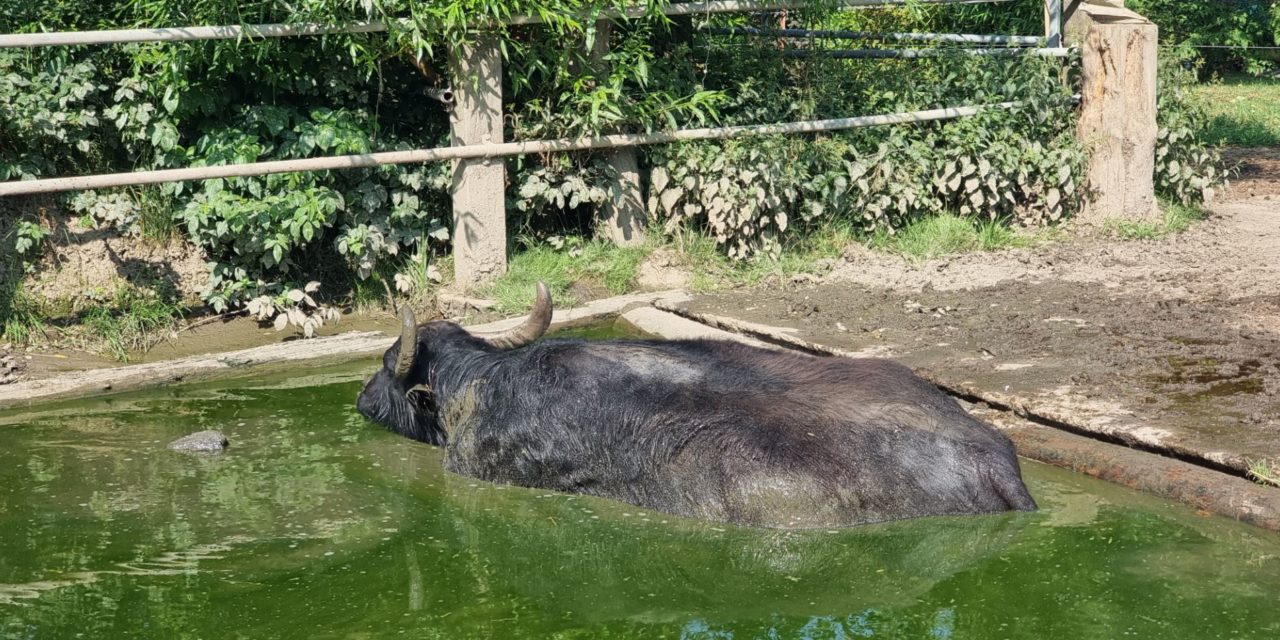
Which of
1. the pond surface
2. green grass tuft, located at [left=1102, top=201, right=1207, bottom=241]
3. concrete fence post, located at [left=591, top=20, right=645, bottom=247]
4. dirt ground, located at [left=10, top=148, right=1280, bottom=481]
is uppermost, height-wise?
concrete fence post, located at [left=591, top=20, right=645, bottom=247]

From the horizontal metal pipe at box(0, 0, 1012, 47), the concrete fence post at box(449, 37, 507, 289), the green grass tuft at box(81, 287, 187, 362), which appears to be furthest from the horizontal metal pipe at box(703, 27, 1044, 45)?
the green grass tuft at box(81, 287, 187, 362)

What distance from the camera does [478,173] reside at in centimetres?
850

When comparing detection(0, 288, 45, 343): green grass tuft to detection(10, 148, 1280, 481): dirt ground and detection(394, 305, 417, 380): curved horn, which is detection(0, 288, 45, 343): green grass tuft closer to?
detection(10, 148, 1280, 481): dirt ground

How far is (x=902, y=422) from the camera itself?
5012mm

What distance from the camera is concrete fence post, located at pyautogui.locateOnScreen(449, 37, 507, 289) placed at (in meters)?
8.40

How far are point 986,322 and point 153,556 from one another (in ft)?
14.3

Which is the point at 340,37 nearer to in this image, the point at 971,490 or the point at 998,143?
the point at 998,143

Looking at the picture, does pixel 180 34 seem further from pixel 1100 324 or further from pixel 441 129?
pixel 1100 324

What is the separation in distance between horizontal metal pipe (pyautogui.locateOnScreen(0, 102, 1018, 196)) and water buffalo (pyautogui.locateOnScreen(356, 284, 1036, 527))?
204 cm

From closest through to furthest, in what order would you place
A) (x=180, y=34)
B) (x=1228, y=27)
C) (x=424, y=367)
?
(x=424, y=367)
(x=180, y=34)
(x=1228, y=27)

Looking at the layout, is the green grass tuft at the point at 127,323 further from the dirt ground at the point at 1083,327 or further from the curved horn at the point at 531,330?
the curved horn at the point at 531,330

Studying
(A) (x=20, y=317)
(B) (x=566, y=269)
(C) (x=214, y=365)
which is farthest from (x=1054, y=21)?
(A) (x=20, y=317)

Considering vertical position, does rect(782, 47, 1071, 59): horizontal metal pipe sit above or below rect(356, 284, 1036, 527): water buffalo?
above

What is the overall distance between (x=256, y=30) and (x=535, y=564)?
419cm
